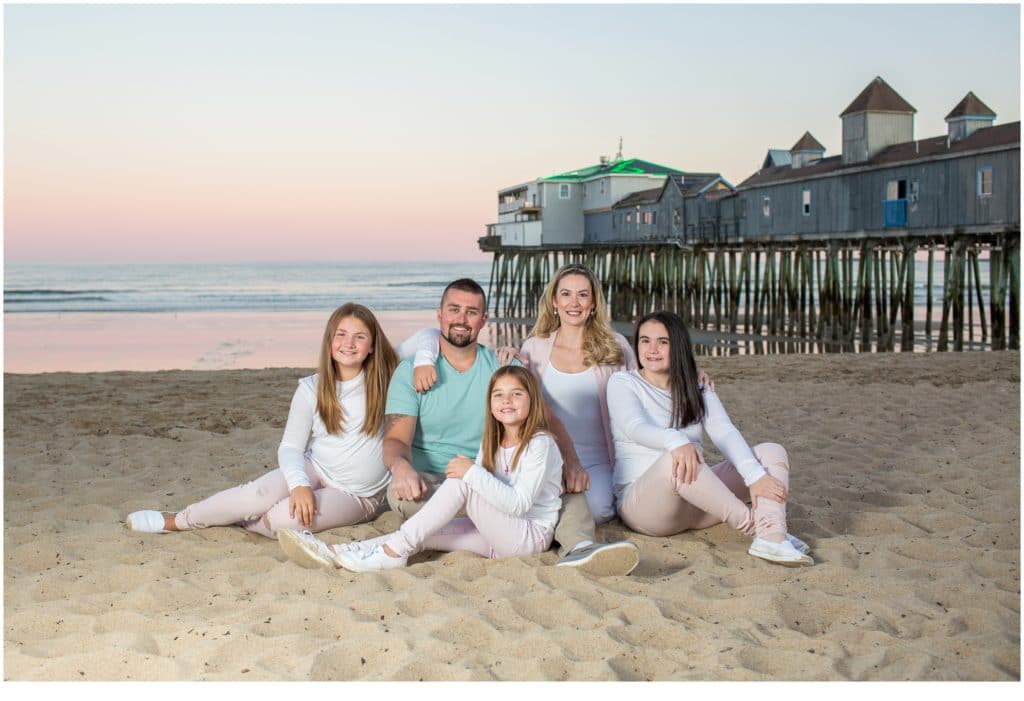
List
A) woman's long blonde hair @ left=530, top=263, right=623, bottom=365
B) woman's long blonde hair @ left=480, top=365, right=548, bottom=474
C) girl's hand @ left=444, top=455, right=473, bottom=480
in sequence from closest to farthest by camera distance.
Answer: girl's hand @ left=444, top=455, right=473, bottom=480
woman's long blonde hair @ left=480, top=365, right=548, bottom=474
woman's long blonde hair @ left=530, top=263, right=623, bottom=365

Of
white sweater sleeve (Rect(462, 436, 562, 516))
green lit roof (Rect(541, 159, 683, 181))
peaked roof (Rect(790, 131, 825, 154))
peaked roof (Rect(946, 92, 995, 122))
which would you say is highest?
green lit roof (Rect(541, 159, 683, 181))

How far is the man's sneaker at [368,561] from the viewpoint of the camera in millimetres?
4484

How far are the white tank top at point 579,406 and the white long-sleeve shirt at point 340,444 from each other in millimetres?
944

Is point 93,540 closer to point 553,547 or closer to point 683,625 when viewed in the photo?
point 553,547

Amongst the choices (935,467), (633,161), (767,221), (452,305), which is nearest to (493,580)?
(452,305)

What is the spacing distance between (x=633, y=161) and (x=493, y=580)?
41882mm

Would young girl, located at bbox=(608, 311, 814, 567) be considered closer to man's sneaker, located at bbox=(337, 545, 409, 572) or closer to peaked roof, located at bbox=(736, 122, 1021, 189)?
man's sneaker, located at bbox=(337, 545, 409, 572)

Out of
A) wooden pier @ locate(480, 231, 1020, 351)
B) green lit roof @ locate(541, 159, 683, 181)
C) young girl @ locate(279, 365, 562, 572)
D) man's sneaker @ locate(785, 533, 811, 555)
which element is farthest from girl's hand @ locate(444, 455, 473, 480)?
green lit roof @ locate(541, 159, 683, 181)

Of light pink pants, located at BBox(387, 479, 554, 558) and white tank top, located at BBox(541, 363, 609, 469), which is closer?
light pink pants, located at BBox(387, 479, 554, 558)

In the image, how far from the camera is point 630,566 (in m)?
4.37

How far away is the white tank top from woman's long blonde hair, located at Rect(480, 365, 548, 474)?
56cm

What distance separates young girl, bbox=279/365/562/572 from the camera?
4500mm

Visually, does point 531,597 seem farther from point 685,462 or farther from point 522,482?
point 685,462

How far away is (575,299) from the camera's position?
5.18 metres
